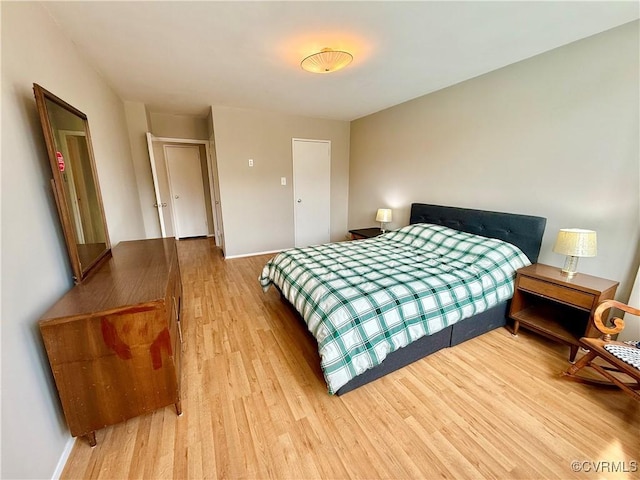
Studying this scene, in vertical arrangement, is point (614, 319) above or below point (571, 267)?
below

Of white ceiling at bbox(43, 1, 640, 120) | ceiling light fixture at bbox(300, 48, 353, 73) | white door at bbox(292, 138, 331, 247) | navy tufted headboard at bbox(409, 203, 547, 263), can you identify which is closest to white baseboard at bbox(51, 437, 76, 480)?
white ceiling at bbox(43, 1, 640, 120)

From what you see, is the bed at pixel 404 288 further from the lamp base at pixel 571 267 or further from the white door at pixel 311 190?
the white door at pixel 311 190

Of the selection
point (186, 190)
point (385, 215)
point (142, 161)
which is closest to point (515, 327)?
point (385, 215)

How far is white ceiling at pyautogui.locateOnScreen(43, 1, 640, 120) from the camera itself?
1.56 meters

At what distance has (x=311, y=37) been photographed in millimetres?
1870

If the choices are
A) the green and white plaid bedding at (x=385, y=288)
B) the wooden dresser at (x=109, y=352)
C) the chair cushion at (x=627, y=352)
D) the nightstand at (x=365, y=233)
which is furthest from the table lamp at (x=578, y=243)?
the wooden dresser at (x=109, y=352)

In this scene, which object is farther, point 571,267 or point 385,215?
point 385,215

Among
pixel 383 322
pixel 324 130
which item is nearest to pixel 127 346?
pixel 383 322

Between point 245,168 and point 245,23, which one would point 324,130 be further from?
point 245,23

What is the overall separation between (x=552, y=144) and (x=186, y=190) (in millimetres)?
5751

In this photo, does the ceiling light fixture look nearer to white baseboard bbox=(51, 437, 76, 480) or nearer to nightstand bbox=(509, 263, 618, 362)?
nightstand bbox=(509, 263, 618, 362)

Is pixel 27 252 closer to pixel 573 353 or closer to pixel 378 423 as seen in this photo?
pixel 378 423

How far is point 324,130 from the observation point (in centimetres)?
444

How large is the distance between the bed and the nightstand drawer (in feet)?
0.41
